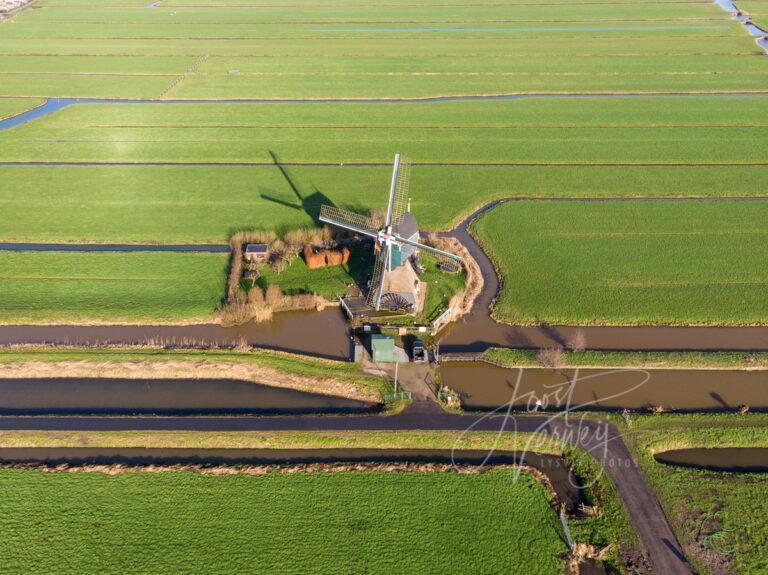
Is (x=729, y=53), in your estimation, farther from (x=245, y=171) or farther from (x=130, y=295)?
(x=130, y=295)

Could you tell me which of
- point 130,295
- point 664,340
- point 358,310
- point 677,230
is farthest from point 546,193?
point 130,295

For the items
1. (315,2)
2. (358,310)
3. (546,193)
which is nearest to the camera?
(358,310)

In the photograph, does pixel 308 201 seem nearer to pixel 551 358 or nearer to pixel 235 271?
pixel 235 271

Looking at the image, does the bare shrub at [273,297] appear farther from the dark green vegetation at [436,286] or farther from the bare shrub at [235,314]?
the dark green vegetation at [436,286]

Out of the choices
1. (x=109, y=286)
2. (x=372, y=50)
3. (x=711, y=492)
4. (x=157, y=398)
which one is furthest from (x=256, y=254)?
(x=372, y=50)

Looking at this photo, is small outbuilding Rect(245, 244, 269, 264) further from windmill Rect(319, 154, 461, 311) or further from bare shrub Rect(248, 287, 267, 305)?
windmill Rect(319, 154, 461, 311)

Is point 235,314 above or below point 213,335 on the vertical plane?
above
